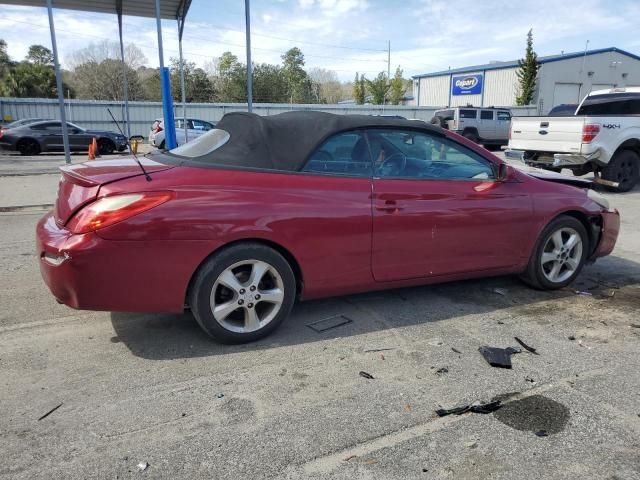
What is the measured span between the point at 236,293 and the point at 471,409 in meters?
1.62

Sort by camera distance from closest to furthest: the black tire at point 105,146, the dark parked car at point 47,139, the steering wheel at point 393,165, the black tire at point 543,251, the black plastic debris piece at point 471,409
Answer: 1. the black plastic debris piece at point 471,409
2. the steering wheel at point 393,165
3. the black tire at point 543,251
4. the dark parked car at point 47,139
5. the black tire at point 105,146

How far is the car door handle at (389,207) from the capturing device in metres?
3.76

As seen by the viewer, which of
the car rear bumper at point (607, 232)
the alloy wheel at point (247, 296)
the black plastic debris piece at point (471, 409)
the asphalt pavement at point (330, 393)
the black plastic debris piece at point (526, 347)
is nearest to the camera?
the asphalt pavement at point (330, 393)

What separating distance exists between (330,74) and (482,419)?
8875 centimetres

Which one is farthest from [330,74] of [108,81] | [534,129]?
[534,129]

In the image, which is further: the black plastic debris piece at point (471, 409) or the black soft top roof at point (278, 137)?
the black soft top roof at point (278, 137)

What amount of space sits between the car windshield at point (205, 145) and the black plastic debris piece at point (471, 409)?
235 centimetres

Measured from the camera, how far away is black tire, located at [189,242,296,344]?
3301mm

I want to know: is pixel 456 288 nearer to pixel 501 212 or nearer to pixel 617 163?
pixel 501 212

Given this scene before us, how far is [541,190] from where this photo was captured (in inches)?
178

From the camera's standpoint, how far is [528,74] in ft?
126

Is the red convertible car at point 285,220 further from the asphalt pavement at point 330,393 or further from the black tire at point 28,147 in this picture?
the black tire at point 28,147

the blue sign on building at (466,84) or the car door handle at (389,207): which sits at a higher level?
the blue sign on building at (466,84)

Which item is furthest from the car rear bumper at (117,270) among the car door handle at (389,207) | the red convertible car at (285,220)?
the car door handle at (389,207)
